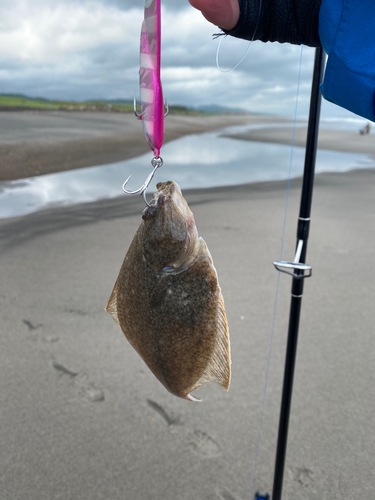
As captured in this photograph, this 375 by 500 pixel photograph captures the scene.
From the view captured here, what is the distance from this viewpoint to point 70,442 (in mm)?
2402

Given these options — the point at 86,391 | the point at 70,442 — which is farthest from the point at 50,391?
the point at 70,442

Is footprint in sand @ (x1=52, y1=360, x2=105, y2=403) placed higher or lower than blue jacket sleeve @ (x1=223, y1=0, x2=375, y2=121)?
lower

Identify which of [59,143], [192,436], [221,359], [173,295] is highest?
[59,143]

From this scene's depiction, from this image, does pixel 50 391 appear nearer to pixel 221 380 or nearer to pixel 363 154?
pixel 221 380

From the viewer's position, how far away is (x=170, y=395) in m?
2.80

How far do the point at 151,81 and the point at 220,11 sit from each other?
8.6 inches

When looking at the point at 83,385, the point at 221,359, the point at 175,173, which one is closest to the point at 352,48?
the point at 221,359

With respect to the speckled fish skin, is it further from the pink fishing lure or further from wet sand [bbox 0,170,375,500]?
wet sand [bbox 0,170,375,500]

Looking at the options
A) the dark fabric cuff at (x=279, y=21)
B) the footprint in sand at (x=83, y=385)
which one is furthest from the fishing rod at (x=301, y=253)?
the footprint in sand at (x=83, y=385)

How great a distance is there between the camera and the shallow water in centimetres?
715

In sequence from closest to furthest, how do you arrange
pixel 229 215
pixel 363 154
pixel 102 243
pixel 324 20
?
pixel 324 20 < pixel 102 243 < pixel 229 215 < pixel 363 154

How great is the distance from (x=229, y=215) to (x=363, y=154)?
10.8 meters

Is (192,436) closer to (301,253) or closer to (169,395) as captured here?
(169,395)

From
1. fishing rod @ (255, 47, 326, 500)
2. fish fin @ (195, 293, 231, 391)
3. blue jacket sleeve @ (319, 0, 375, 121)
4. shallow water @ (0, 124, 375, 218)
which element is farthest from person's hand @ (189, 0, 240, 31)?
shallow water @ (0, 124, 375, 218)
